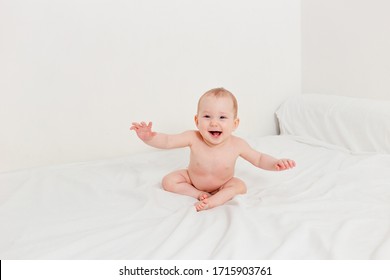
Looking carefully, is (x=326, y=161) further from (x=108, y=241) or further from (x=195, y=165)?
(x=108, y=241)

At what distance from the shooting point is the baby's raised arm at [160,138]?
134 cm

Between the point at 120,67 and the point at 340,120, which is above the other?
the point at 120,67

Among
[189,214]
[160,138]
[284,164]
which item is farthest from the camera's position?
[160,138]

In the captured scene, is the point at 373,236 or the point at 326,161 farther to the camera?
the point at 326,161

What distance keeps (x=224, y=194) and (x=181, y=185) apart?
171 mm

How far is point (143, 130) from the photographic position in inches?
52.4

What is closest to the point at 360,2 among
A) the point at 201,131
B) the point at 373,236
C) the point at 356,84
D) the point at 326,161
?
the point at 356,84

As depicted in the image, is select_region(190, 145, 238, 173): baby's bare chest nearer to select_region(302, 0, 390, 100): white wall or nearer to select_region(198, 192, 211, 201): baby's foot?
select_region(198, 192, 211, 201): baby's foot

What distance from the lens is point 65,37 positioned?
63.8 inches

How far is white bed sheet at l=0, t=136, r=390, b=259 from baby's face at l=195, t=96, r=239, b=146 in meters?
0.22

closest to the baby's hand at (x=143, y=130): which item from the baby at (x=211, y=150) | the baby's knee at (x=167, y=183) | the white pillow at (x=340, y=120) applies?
the baby at (x=211, y=150)

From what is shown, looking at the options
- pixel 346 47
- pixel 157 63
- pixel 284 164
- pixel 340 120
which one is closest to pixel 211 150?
pixel 284 164

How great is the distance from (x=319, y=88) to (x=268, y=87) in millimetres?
261

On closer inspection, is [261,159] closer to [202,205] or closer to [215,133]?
[215,133]
